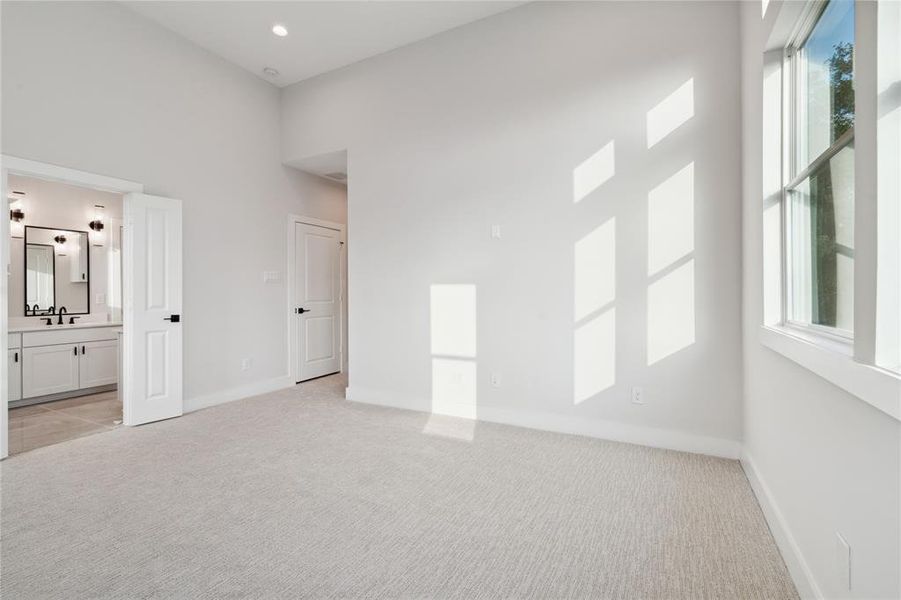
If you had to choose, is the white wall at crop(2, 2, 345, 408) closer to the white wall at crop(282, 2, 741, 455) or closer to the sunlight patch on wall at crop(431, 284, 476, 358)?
the white wall at crop(282, 2, 741, 455)

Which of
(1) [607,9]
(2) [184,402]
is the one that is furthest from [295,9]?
(2) [184,402]

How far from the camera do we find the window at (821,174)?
59.7 inches

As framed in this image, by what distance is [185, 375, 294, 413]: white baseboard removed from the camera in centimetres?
437

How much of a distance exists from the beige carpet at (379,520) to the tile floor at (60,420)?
40cm

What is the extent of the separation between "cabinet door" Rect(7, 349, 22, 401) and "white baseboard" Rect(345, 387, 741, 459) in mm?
3995

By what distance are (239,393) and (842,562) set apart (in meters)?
5.08

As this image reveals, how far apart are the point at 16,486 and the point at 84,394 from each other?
304 centimetres

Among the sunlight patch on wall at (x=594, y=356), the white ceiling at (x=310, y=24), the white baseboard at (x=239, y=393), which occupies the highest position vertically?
the white ceiling at (x=310, y=24)

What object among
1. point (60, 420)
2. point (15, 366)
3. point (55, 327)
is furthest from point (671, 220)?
point (15, 366)

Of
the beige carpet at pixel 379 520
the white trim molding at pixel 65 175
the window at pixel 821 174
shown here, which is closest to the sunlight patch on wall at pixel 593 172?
the window at pixel 821 174

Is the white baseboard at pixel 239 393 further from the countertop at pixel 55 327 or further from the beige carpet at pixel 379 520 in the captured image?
the countertop at pixel 55 327

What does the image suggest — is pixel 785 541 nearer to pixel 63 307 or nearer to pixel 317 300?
pixel 317 300

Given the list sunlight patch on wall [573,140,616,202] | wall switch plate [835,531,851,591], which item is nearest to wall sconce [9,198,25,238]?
sunlight patch on wall [573,140,616,202]

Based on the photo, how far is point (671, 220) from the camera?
317cm
